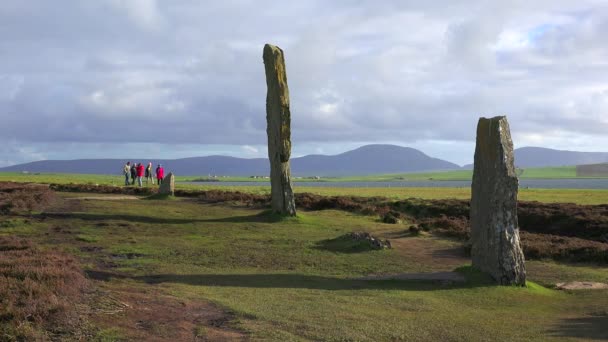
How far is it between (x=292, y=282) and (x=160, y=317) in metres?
5.31

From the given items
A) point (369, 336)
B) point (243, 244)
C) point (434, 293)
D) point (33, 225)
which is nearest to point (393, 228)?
point (243, 244)

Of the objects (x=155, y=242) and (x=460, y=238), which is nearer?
(x=155, y=242)

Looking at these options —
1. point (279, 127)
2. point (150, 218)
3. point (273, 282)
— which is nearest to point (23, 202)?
point (150, 218)

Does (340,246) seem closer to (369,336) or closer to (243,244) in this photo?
(243,244)

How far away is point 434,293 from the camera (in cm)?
1395

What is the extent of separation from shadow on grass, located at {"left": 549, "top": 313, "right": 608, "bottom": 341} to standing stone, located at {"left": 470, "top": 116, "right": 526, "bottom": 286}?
9.61ft

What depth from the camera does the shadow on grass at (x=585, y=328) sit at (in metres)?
10.5

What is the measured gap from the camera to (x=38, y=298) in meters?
9.09

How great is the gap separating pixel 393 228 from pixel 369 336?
17.6 m

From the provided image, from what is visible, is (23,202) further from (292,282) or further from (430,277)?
(430,277)

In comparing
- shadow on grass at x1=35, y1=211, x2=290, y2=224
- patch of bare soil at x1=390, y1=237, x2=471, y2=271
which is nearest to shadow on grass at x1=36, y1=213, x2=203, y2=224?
shadow on grass at x1=35, y1=211, x2=290, y2=224

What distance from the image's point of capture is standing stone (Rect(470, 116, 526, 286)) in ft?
48.4

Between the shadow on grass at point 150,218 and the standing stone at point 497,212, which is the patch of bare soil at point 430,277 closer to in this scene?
the standing stone at point 497,212

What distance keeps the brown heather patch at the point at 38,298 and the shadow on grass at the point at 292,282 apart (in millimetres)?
2419
